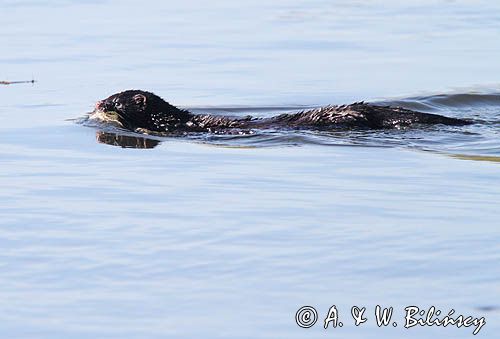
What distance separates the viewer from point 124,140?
13.9 metres

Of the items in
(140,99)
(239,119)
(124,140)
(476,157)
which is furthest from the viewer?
(239,119)

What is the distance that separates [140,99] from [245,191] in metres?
4.17

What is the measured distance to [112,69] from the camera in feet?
58.2

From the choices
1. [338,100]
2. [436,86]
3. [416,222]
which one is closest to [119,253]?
[416,222]

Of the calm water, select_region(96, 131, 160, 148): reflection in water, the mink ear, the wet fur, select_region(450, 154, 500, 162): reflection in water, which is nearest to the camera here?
the calm water

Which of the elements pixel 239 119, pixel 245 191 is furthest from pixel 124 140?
pixel 245 191

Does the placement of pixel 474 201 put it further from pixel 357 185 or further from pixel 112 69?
pixel 112 69

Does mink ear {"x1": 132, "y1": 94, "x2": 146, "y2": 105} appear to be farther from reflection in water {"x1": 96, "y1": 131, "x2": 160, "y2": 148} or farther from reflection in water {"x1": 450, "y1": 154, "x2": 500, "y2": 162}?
reflection in water {"x1": 450, "y1": 154, "x2": 500, "y2": 162}

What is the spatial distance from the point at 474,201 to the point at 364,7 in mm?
13339

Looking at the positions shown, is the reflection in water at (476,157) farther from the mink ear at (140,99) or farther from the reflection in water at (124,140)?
the mink ear at (140,99)

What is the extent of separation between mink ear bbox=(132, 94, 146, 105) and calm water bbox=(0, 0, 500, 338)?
525mm

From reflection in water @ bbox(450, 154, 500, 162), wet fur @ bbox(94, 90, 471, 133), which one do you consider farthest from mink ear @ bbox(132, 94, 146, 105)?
reflection in water @ bbox(450, 154, 500, 162)

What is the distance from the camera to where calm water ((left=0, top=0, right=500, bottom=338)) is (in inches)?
311

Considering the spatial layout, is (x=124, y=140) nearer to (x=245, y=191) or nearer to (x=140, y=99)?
(x=140, y=99)
